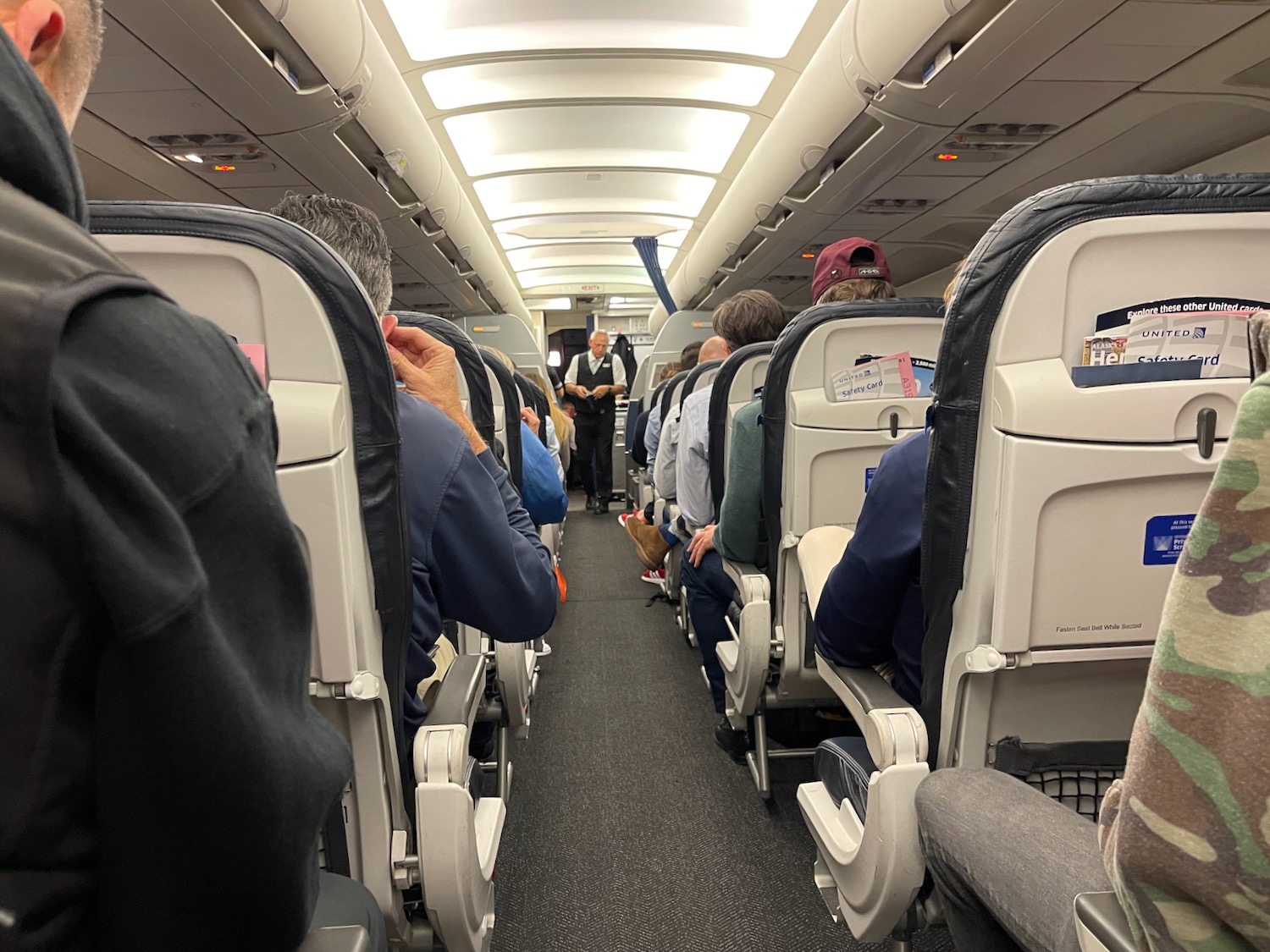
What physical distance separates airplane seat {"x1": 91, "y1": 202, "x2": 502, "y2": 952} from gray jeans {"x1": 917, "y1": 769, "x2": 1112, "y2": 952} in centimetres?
80

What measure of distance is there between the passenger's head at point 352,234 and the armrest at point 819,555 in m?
1.23

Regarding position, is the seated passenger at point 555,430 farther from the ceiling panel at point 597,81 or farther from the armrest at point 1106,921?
the armrest at point 1106,921

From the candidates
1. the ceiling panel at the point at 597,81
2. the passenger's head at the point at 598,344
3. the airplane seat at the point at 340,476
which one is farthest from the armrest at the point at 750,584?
the passenger's head at the point at 598,344

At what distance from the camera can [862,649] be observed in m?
1.59

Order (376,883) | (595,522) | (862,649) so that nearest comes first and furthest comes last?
(376,883), (862,649), (595,522)

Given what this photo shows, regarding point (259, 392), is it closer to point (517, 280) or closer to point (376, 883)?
point (376, 883)

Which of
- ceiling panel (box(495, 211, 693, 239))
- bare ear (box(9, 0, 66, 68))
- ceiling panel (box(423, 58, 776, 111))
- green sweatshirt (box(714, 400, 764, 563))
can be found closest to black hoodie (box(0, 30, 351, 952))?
bare ear (box(9, 0, 66, 68))

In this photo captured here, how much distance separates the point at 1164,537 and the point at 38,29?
160cm

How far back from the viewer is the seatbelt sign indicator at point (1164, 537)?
1149 mm

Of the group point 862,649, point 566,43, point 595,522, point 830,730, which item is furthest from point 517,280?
point 862,649

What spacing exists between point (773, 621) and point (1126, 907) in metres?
1.85

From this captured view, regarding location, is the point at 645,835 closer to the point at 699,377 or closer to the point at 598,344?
the point at 699,377

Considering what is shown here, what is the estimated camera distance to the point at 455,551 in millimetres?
1401

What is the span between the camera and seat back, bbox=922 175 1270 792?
1.08m
